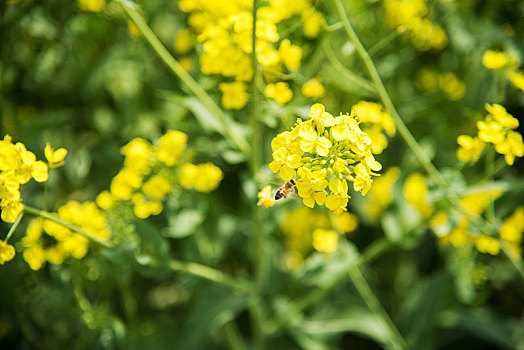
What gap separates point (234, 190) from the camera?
2271 millimetres

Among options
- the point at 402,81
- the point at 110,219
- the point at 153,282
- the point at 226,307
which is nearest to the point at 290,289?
the point at 226,307

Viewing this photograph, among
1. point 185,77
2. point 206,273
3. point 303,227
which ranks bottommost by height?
point 303,227

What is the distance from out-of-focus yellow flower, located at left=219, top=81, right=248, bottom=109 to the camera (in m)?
1.54

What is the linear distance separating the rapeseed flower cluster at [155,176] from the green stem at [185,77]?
176 millimetres

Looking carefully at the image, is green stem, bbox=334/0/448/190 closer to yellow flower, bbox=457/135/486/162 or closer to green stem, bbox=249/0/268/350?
yellow flower, bbox=457/135/486/162

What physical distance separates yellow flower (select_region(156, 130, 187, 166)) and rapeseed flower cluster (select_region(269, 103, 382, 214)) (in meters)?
0.62

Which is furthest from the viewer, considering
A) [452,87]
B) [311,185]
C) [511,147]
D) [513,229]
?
[452,87]

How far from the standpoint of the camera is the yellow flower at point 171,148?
5.24ft

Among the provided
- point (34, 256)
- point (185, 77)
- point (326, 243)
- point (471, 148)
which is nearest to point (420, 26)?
point (471, 148)

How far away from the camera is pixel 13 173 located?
1179mm

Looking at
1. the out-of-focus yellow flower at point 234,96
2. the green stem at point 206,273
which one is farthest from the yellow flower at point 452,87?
the green stem at point 206,273

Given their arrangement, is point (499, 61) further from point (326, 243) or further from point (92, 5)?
point (92, 5)

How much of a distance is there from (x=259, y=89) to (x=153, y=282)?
132 centimetres

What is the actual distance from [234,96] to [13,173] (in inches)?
28.4
